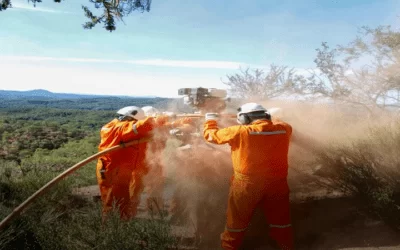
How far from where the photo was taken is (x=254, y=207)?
4.33m

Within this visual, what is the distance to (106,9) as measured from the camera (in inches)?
292

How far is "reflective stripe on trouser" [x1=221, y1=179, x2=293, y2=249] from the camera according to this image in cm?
429

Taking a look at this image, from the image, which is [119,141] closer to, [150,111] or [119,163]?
[119,163]

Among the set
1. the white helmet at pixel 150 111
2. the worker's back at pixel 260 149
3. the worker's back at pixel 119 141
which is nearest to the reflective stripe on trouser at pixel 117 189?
the worker's back at pixel 119 141

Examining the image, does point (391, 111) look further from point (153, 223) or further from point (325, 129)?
point (153, 223)

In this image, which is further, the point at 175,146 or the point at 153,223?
the point at 175,146

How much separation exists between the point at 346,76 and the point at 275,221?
19.6 ft

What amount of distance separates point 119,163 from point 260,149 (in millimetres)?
2170

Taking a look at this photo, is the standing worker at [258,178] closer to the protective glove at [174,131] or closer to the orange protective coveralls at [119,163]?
the protective glove at [174,131]

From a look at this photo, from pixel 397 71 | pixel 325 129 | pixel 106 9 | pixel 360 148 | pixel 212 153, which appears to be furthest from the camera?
pixel 397 71

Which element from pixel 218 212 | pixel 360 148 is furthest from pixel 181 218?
pixel 360 148

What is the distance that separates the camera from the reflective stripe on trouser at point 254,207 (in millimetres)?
4285

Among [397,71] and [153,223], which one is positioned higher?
[397,71]

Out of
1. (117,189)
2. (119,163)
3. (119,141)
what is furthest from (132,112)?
(117,189)
